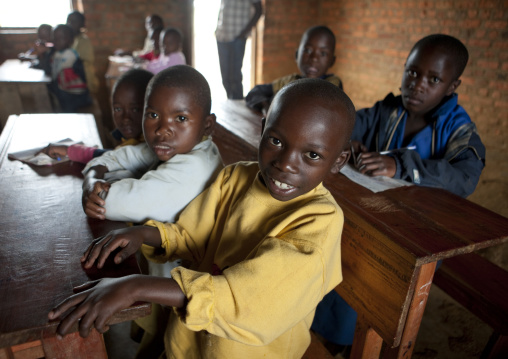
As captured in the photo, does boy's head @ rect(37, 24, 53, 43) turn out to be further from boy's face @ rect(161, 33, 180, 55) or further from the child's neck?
the child's neck

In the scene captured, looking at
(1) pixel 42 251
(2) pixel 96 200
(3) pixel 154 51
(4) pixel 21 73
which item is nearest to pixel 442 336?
(2) pixel 96 200

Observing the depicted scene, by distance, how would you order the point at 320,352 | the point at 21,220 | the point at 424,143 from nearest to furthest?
the point at 21,220 → the point at 320,352 → the point at 424,143

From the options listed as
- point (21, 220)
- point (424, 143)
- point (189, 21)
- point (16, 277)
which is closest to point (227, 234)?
point (16, 277)

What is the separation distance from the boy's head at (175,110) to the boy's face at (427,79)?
3.11 ft

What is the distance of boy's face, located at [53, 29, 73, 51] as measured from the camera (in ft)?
13.9

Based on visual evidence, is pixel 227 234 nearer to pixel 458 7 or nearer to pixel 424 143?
pixel 424 143

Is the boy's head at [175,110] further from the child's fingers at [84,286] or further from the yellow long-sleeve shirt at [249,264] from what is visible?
the child's fingers at [84,286]

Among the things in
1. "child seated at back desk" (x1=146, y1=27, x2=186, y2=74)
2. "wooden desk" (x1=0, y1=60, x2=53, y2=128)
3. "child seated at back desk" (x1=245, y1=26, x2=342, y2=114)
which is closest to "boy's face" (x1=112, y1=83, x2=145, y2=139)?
"child seated at back desk" (x1=245, y1=26, x2=342, y2=114)

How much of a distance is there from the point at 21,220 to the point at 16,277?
0.32m

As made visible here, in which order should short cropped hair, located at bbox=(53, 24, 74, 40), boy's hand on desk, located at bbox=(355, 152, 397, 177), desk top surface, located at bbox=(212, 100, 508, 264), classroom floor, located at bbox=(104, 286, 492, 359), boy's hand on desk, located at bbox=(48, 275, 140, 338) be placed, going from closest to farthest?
boy's hand on desk, located at bbox=(48, 275, 140, 338), desk top surface, located at bbox=(212, 100, 508, 264), boy's hand on desk, located at bbox=(355, 152, 397, 177), classroom floor, located at bbox=(104, 286, 492, 359), short cropped hair, located at bbox=(53, 24, 74, 40)

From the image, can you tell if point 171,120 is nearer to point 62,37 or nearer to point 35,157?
point 35,157

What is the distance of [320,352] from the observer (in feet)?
4.44

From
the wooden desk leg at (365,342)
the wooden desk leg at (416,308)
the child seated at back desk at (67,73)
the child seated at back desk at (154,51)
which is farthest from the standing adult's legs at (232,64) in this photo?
the wooden desk leg at (416,308)

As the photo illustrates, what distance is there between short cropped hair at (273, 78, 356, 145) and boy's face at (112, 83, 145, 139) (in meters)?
0.93
